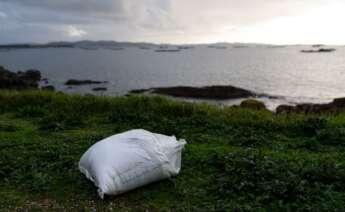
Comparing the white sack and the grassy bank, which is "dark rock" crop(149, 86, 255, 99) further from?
the white sack

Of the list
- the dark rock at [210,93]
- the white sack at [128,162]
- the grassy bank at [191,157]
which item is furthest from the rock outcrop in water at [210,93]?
the white sack at [128,162]

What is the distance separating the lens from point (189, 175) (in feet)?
17.5

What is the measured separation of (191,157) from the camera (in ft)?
19.8

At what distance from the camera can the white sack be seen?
4609 millimetres

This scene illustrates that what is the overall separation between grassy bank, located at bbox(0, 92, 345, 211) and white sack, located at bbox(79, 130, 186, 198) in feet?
0.54

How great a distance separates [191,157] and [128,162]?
1588 mm

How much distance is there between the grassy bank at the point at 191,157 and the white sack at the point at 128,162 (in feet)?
0.54

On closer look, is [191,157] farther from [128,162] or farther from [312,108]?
[312,108]

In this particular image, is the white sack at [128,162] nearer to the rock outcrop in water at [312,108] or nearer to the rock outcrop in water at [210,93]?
the rock outcrop in water at [312,108]

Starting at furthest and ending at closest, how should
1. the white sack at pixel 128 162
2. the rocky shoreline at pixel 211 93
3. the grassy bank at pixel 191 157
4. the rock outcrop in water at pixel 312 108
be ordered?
the rocky shoreline at pixel 211 93, the rock outcrop in water at pixel 312 108, the white sack at pixel 128 162, the grassy bank at pixel 191 157

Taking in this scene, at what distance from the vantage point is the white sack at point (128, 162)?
15.1 ft

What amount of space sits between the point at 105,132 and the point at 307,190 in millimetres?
4854

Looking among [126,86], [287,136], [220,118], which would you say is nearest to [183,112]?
[220,118]

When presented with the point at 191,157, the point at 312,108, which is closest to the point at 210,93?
the point at 312,108
